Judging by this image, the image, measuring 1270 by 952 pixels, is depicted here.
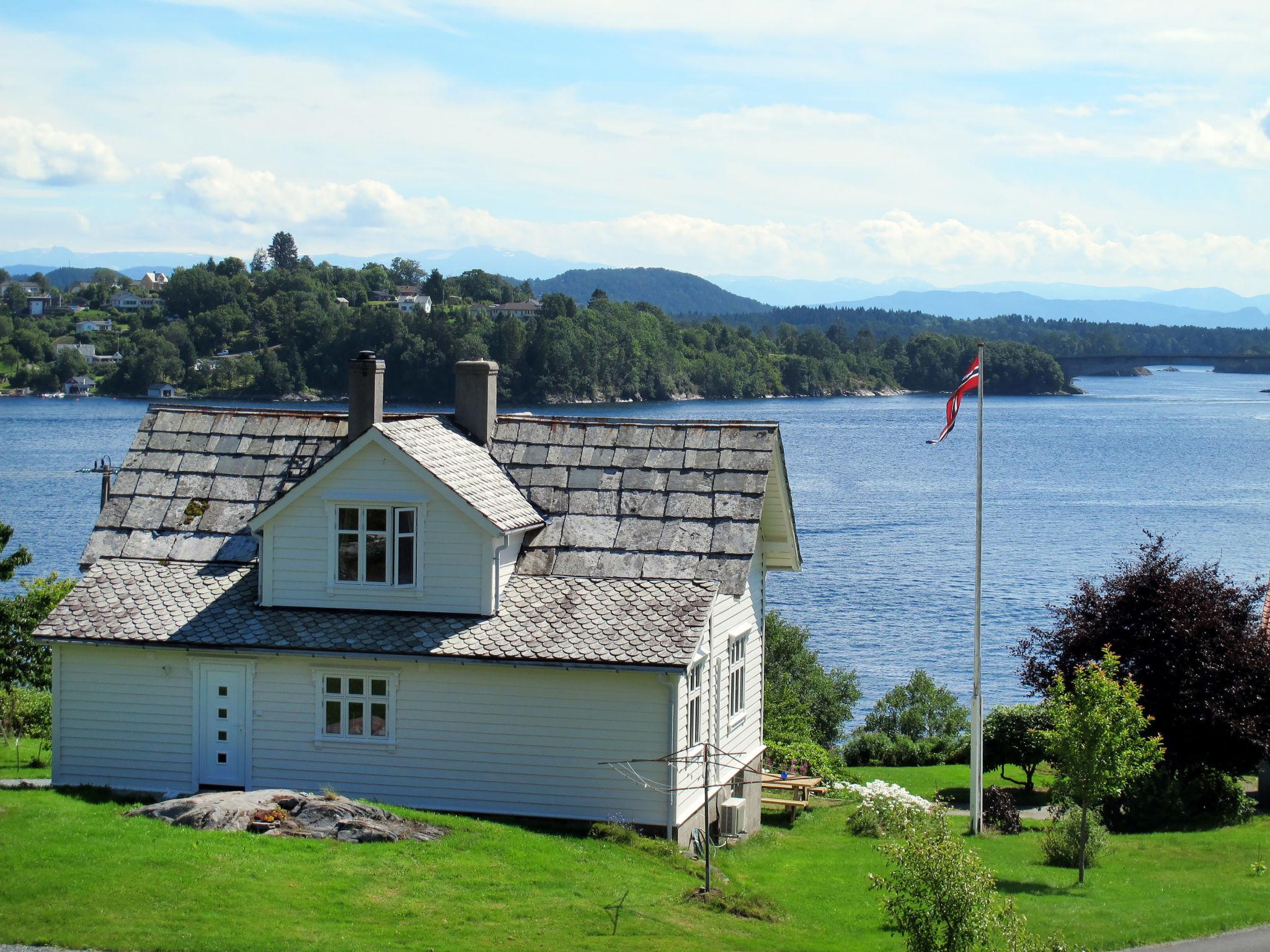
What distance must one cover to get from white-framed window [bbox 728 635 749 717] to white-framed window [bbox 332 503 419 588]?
599 cm

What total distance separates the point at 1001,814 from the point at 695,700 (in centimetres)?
1052

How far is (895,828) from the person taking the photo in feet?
72.8

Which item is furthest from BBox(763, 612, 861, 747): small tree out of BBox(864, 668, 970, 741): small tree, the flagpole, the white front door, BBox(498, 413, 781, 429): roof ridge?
the white front door

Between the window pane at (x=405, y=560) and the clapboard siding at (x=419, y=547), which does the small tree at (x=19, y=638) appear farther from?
the window pane at (x=405, y=560)

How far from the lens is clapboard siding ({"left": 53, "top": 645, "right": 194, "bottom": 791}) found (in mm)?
22406

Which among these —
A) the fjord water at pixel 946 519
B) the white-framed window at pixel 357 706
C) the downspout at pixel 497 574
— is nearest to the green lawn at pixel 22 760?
the white-framed window at pixel 357 706

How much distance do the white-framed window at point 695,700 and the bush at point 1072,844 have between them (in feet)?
25.1

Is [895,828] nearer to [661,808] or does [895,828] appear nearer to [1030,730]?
[661,808]

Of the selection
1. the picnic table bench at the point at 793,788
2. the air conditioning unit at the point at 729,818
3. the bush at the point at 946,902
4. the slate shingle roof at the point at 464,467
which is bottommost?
the picnic table bench at the point at 793,788

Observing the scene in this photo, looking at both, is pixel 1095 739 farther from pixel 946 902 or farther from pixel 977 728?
pixel 946 902

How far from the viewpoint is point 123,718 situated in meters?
22.6

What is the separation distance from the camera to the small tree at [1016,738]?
3459 centimetres

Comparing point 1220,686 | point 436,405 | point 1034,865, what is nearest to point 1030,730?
point 1220,686

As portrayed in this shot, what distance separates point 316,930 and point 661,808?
7008mm
